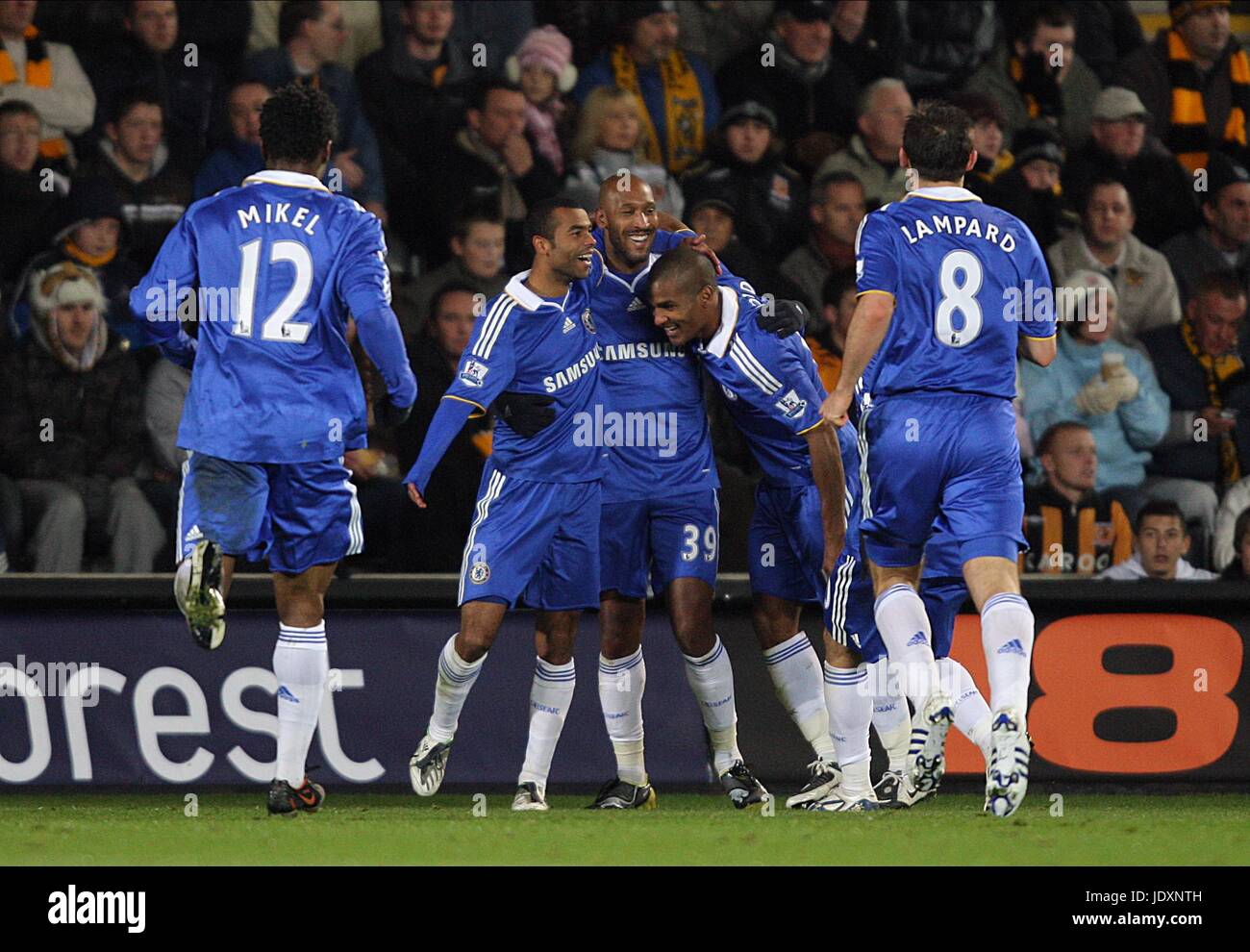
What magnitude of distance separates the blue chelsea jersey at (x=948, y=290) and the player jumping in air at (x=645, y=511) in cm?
85

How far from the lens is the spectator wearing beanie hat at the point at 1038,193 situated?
948cm

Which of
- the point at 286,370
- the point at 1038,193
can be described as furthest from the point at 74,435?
the point at 1038,193

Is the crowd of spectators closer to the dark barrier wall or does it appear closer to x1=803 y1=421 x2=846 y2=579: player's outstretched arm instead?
the dark barrier wall

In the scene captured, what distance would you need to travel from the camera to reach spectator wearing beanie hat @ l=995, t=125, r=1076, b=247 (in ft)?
31.1

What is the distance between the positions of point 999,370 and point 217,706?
3.34m

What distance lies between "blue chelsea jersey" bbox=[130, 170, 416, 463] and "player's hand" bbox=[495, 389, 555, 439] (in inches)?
24.1

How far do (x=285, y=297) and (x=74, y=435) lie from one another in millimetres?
2459

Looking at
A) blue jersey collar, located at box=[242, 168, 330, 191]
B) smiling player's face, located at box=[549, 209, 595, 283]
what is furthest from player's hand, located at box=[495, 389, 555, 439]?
blue jersey collar, located at box=[242, 168, 330, 191]

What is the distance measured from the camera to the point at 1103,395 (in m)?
8.98

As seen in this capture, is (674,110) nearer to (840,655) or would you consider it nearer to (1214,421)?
(1214,421)

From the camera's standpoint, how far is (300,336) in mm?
6242

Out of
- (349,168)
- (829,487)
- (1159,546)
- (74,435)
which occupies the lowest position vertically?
(1159,546)

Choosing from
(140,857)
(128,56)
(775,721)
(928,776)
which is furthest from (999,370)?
(128,56)

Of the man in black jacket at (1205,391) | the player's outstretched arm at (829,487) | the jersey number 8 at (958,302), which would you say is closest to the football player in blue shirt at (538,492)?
the player's outstretched arm at (829,487)
